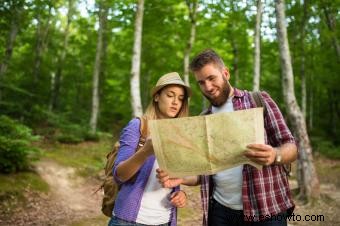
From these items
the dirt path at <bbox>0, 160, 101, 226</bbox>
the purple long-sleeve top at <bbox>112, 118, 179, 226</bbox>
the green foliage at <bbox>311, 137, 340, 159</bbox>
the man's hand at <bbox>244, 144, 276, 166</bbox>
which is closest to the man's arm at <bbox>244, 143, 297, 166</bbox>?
the man's hand at <bbox>244, 144, 276, 166</bbox>

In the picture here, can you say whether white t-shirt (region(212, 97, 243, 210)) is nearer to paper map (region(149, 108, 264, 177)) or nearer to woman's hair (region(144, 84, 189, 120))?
woman's hair (region(144, 84, 189, 120))

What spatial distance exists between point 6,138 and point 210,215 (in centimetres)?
687

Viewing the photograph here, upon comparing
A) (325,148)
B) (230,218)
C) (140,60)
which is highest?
(140,60)

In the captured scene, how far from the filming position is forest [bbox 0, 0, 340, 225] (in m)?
10.9

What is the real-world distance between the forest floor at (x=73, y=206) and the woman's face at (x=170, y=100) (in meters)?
3.65

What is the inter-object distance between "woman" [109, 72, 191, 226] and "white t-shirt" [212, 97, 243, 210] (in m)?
0.33

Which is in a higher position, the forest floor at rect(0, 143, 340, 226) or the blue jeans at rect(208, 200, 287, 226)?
the blue jeans at rect(208, 200, 287, 226)

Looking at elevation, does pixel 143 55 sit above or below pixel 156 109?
above

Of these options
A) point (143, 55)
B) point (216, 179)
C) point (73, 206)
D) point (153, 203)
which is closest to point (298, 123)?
point (73, 206)

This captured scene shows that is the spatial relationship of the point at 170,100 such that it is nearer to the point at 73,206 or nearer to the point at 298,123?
the point at 73,206

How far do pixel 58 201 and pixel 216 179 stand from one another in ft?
22.9

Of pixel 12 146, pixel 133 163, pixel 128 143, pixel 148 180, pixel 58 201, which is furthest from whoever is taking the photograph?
pixel 58 201

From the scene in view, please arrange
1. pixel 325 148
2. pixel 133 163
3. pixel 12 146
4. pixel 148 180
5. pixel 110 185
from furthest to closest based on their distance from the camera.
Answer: pixel 325 148 → pixel 12 146 → pixel 110 185 → pixel 148 180 → pixel 133 163

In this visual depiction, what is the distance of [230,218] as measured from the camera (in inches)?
107
